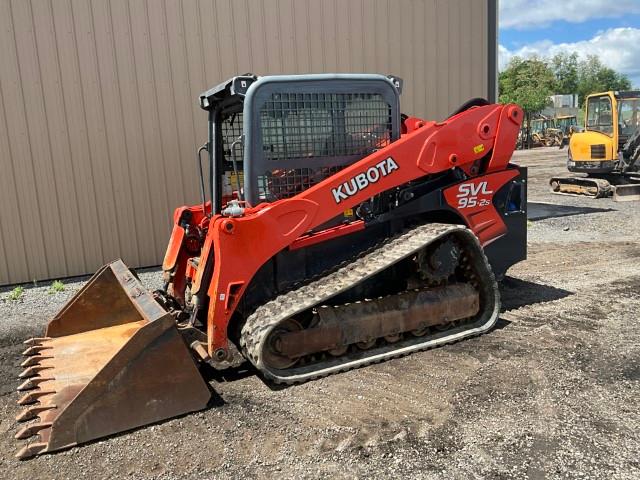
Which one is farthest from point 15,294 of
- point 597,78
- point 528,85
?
point 597,78

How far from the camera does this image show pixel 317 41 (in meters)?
8.69

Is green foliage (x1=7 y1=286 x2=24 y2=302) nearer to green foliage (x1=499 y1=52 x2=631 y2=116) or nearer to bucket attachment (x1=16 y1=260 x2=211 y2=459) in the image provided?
bucket attachment (x1=16 y1=260 x2=211 y2=459)

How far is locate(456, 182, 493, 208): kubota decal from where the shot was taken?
5.09 meters

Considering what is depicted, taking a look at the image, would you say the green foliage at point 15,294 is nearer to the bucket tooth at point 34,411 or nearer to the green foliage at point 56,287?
the green foliage at point 56,287

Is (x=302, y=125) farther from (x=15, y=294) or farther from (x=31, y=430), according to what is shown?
(x=15, y=294)

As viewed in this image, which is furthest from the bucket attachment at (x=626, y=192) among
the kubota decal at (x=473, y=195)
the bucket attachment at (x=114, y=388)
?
the bucket attachment at (x=114, y=388)

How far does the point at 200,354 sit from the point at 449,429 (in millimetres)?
1799

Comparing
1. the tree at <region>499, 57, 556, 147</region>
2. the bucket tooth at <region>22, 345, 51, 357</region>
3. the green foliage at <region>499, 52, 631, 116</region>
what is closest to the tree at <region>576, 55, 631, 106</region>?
the green foliage at <region>499, 52, 631, 116</region>

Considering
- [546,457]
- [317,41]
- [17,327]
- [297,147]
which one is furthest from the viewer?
[317,41]

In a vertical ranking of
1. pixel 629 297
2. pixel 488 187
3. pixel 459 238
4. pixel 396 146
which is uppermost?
pixel 396 146

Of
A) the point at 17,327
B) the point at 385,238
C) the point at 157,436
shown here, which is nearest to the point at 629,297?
the point at 385,238

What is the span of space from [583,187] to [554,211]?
297 cm

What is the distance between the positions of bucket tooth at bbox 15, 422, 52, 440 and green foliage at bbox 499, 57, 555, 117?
159 feet

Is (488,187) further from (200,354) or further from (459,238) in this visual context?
(200,354)
